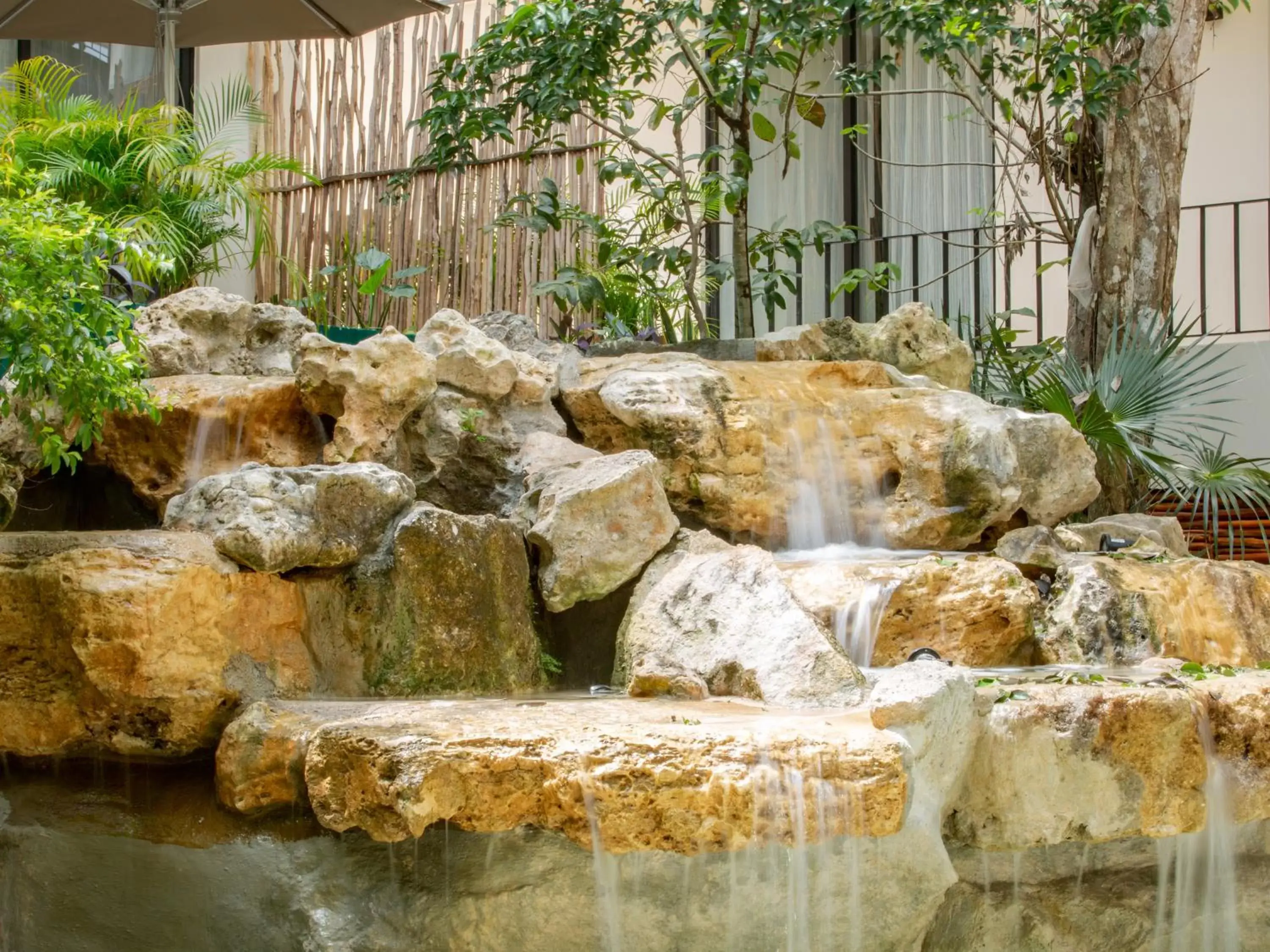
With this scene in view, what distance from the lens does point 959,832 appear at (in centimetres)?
369

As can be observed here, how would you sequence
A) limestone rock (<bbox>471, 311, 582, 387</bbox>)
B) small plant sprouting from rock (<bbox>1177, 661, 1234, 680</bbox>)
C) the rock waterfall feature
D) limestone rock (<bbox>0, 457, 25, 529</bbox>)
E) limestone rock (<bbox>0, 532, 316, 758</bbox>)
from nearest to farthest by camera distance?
1. the rock waterfall feature
2. limestone rock (<bbox>0, 532, 316, 758</bbox>)
3. small plant sprouting from rock (<bbox>1177, 661, 1234, 680</bbox>)
4. limestone rock (<bbox>0, 457, 25, 529</bbox>)
5. limestone rock (<bbox>471, 311, 582, 387</bbox>)

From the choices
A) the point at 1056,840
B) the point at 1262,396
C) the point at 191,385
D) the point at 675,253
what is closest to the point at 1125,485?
the point at 1262,396

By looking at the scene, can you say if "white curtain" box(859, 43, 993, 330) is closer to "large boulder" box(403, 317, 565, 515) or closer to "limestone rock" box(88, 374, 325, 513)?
"large boulder" box(403, 317, 565, 515)

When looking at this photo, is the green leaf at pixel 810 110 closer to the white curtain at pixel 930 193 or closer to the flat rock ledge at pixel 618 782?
the white curtain at pixel 930 193

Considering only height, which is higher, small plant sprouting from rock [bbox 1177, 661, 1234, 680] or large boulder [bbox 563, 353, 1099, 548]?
large boulder [bbox 563, 353, 1099, 548]

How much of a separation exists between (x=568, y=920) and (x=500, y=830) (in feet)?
1.22

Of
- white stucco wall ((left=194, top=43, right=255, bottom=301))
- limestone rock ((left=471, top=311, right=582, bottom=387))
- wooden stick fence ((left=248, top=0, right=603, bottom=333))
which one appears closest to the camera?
limestone rock ((left=471, top=311, right=582, bottom=387))

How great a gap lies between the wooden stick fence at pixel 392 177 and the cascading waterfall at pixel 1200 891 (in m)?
5.96

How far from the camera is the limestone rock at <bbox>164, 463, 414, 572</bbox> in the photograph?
391 centimetres

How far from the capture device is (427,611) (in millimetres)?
4277

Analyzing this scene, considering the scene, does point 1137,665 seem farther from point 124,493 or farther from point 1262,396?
point 1262,396

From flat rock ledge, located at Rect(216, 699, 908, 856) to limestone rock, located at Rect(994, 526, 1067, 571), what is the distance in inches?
83.6

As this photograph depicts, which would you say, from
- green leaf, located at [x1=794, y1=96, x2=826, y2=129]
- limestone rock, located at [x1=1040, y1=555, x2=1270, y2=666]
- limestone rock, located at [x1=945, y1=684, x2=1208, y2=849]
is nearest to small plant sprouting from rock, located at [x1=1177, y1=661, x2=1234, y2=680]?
limestone rock, located at [x1=1040, y1=555, x2=1270, y2=666]

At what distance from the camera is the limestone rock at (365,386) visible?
199 inches
